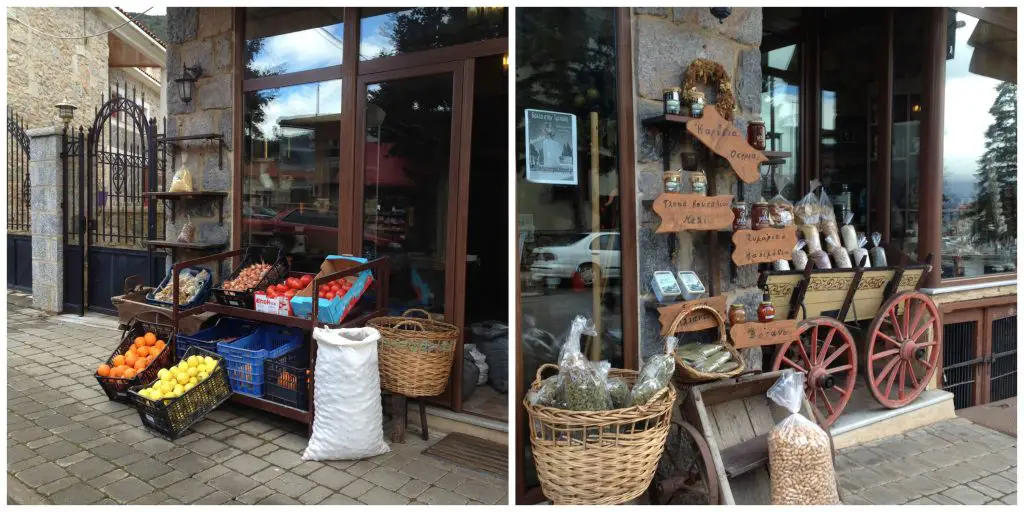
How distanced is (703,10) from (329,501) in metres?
3.18

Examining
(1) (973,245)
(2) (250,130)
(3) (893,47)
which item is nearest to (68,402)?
(2) (250,130)

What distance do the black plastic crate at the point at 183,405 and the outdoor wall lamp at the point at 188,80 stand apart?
2.41m

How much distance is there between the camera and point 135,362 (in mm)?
4570

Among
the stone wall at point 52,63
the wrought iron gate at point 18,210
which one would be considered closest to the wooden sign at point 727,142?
the wrought iron gate at point 18,210

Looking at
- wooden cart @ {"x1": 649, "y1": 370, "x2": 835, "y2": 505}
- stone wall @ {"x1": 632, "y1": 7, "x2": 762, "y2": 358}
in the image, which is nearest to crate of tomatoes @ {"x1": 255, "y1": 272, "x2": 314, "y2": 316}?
stone wall @ {"x1": 632, "y1": 7, "x2": 762, "y2": 358}

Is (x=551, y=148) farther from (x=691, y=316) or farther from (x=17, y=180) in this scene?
(x=17, y=180)

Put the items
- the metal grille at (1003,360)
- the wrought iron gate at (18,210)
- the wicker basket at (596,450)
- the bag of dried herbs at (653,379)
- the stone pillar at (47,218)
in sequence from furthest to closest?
the wrought iron gate at (18,210) < the stone pillar at (47,218) < the metal grille at (1003,360) < the bag of dried herbs at (653,379) < the wicker basket at (596,450)

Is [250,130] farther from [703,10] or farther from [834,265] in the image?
[834,265]

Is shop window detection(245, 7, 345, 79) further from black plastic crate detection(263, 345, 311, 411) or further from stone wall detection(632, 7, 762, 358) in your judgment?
stone wall detection(632, 7, 762, 358)

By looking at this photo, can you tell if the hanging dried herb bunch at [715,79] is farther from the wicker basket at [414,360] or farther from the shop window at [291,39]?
the shop window at [291,39]

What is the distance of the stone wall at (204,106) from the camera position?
524 cm

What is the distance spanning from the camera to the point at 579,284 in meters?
3.30

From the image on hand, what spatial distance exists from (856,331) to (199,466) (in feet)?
15.5

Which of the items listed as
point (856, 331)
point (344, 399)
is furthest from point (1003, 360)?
point (344, 399)
